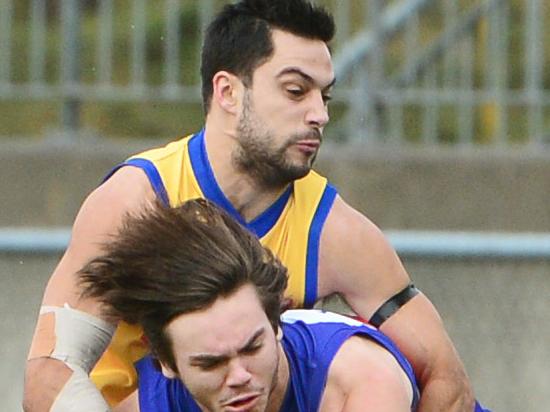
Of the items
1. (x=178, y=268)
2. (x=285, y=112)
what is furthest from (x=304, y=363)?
(x=285, y=112)

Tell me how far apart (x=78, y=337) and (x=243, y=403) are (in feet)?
2.52

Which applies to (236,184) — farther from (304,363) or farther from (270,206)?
(304,363)

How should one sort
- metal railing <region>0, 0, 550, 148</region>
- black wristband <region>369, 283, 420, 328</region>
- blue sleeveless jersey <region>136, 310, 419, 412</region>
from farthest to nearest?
metal railing <region>0, 0, 550, 148</region>
black wristband <region>369, 283, 420, 328</region>
blue sleeveless jersey <region>136, 310, 419, 412</region>

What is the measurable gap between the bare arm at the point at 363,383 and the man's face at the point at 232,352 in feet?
0.75

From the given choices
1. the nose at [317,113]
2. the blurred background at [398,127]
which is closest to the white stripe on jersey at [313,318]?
the nose at [317,113]

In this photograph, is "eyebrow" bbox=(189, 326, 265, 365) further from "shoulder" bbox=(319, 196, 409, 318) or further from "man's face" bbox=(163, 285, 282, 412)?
"shoulder" bbox=(319, 196, 409, 318)

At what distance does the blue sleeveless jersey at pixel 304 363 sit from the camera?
3.82 meters

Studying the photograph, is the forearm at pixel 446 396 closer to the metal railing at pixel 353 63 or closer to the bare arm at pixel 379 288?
the bare arm at pixel 379 288

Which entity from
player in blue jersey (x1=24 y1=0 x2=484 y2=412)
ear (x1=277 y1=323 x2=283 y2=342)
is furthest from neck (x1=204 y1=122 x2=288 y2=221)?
ear (x1=277 y1=323 x2=283 y2=342)

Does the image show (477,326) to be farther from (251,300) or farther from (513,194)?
(251,300)

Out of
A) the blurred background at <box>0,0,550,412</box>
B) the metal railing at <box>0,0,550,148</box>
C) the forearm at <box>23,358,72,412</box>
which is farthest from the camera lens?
the metal railing at <box>0,0,550,148</box>

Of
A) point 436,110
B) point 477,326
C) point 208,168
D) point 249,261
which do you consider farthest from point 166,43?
point 249,261

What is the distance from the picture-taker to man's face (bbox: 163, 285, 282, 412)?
3.56 m

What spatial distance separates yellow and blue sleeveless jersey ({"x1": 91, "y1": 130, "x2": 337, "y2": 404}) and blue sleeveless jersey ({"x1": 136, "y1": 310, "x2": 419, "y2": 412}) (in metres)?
0.31
